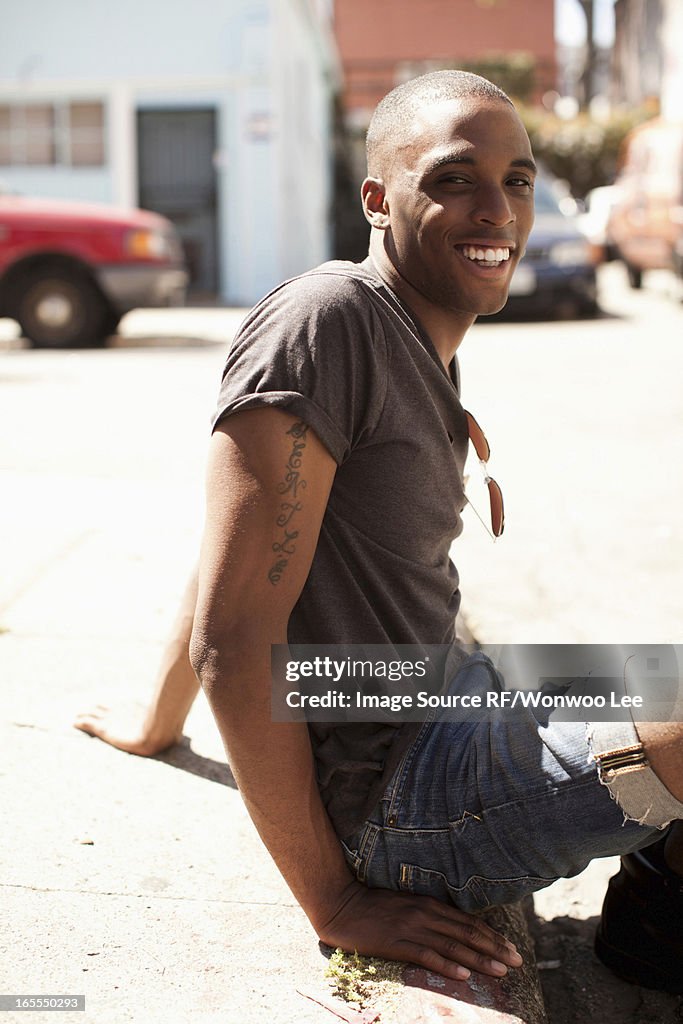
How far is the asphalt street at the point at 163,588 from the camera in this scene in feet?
7.42

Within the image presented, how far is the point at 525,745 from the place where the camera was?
80.5 inches

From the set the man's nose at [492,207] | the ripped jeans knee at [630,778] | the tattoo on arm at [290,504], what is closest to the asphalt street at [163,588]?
the ripped jeans knee at [630,778]

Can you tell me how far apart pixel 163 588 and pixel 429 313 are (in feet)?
6.83

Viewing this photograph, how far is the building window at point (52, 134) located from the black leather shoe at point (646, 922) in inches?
639

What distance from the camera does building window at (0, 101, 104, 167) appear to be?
1714 cm

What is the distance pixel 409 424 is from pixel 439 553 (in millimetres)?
261

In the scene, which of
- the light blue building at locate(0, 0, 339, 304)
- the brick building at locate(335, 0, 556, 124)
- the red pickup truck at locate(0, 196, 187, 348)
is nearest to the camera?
the red pickup truck at locate(0, 196, 187, 348)

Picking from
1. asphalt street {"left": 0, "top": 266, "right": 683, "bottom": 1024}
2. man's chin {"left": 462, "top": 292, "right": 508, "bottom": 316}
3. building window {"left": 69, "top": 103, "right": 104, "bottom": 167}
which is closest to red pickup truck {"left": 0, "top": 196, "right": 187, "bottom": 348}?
asphalt street {"left": 0, "top": 266, "right": 683, "bottom": 1024}

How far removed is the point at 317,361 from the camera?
1.83 metres

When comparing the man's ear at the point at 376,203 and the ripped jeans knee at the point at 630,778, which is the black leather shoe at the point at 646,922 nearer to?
the ripped jeans knee at the point at 630,778

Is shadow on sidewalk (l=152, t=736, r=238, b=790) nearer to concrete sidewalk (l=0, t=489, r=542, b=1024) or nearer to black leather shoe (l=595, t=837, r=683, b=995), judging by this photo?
concrete sidewalk (l=0, t=489, r=542, b=1024)

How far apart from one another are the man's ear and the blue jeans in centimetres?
83

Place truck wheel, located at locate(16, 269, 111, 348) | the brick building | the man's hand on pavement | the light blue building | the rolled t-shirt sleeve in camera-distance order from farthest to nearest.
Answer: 1. the brick building
2. the light blue building
3. truck wheel, located at locate(16, 269, 111, 348)
4. the man's hand on pavement
5. the rolled t-shirt sleeve
